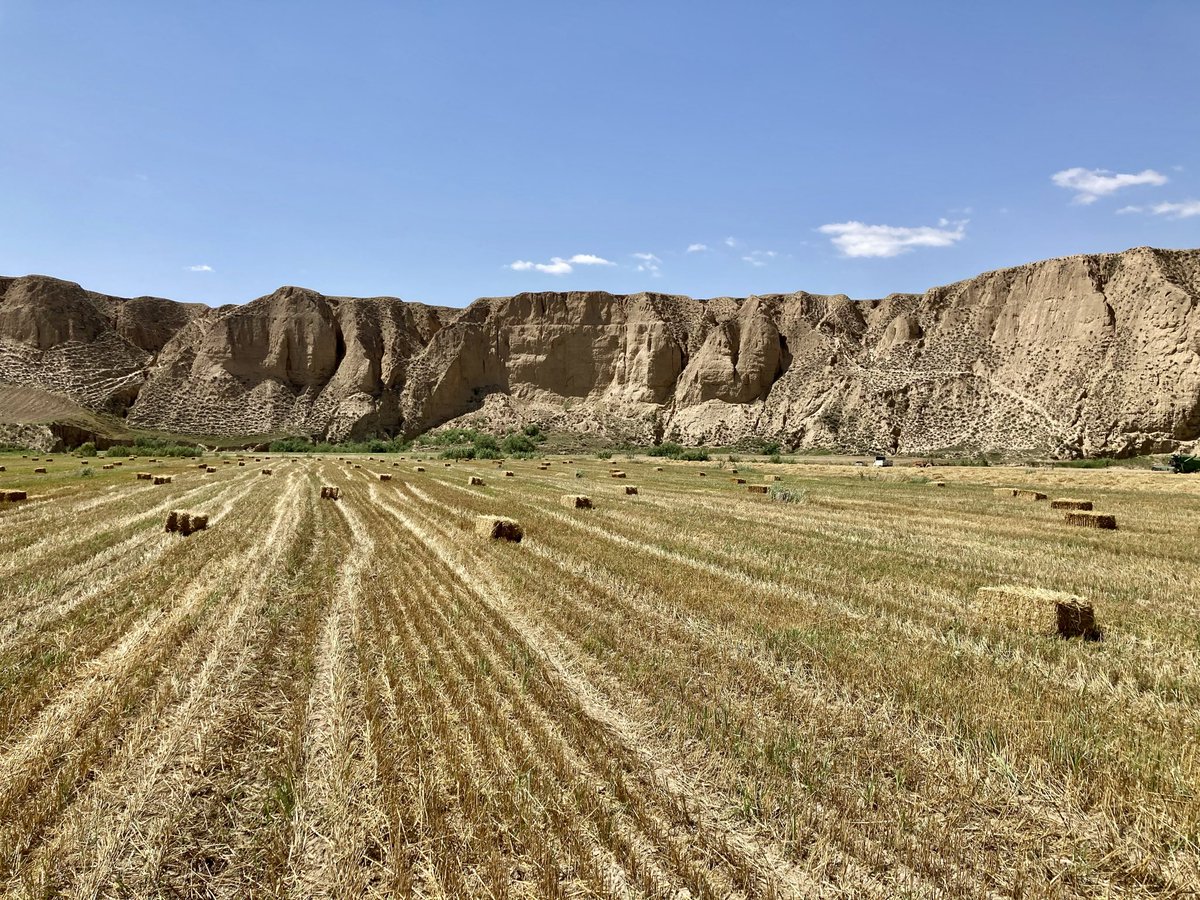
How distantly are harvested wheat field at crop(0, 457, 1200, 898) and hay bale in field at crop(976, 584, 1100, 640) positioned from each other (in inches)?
3.7

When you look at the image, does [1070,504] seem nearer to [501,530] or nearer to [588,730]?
[501,530]

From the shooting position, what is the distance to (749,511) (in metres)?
19.6

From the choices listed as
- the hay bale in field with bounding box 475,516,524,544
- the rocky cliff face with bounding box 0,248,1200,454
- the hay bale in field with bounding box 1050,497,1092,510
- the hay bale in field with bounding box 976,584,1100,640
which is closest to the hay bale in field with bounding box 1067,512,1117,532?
the hay bale in field with bounding box 1050,497,1092,510

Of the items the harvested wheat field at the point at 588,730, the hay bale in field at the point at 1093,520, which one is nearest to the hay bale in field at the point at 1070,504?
the hay bale in field at the point at 1093,520

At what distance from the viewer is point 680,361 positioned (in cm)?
10106

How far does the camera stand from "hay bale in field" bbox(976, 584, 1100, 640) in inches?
290

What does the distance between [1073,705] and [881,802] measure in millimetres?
2602

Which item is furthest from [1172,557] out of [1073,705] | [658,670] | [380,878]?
[380,878]

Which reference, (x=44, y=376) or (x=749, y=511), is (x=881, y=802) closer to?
(x=749, y=511)

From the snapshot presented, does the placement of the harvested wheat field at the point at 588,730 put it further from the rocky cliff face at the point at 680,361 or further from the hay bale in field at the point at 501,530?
the rocky cliff face at the point at 680,361

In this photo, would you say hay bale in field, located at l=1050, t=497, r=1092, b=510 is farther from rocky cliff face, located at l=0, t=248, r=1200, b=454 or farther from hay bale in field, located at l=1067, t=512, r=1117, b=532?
rocky cliff face, located at l=0, t=248, r=1200, b=454

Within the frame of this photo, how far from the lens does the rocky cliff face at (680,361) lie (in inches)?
2689

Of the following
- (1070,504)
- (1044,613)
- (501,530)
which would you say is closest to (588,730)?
(1044,613)

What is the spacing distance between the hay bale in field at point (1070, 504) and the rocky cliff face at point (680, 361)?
52208mm
